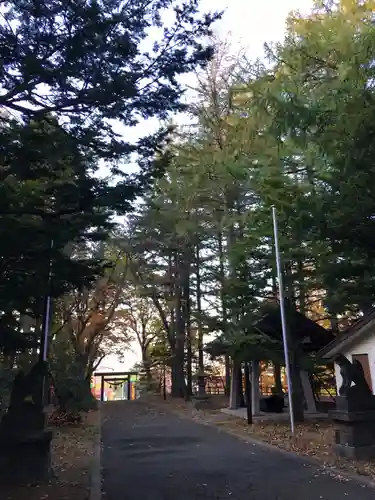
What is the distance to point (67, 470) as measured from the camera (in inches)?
323

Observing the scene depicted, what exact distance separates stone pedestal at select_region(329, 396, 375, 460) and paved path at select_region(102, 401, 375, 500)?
88 centimetres

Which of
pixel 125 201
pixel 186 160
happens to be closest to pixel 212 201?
pixel 186 160

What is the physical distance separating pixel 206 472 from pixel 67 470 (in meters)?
2.40

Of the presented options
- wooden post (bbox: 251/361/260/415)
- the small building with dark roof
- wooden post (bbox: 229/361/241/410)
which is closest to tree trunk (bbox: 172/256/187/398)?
wooden post (bbox: 229/361/241/410)

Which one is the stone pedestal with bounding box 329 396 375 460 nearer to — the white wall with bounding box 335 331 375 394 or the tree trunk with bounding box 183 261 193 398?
the white wall with bounding box 335 331 375 394

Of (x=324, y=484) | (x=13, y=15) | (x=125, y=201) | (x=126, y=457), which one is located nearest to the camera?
(x=13, y=15)

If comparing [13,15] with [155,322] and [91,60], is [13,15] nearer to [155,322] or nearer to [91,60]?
[91,60]

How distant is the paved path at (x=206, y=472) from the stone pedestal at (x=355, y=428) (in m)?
0.88

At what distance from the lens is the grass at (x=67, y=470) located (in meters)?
6.51

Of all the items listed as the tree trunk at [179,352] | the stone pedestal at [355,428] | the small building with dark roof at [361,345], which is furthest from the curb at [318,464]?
the tree trunk at [179,352]

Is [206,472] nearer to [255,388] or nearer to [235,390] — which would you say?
[255,388]

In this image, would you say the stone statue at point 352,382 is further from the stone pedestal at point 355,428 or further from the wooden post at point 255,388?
the wooden post at point 255,388

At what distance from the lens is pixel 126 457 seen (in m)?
9.68

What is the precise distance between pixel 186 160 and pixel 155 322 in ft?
68.3
